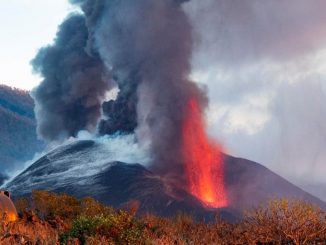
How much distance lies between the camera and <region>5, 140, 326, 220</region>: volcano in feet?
337

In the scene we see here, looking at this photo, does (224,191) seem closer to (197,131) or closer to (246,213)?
(197,131)

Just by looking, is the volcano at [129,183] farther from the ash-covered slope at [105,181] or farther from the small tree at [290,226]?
the small tree at [290,226]

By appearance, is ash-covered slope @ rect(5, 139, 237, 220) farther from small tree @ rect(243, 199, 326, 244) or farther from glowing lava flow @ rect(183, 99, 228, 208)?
small tree @ rect(243, 199, 326, 244)

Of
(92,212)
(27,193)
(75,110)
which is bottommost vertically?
(92,212)

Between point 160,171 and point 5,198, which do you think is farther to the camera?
point 160,171

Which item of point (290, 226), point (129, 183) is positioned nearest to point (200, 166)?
point (129, 183)

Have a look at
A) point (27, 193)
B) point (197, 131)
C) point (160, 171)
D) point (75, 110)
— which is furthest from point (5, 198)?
point (75, 110)

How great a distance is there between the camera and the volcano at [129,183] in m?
103

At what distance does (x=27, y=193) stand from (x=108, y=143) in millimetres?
33006

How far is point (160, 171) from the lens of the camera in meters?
126

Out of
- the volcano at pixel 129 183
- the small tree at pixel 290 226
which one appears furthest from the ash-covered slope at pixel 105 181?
the small tree at pixel 290 226

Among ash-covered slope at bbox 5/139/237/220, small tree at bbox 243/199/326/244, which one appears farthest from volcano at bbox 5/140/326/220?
small tree at bbox 243/199/326/244

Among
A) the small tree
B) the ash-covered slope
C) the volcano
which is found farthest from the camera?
the volcano

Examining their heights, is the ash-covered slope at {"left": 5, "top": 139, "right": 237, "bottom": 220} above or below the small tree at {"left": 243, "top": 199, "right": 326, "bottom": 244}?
above
